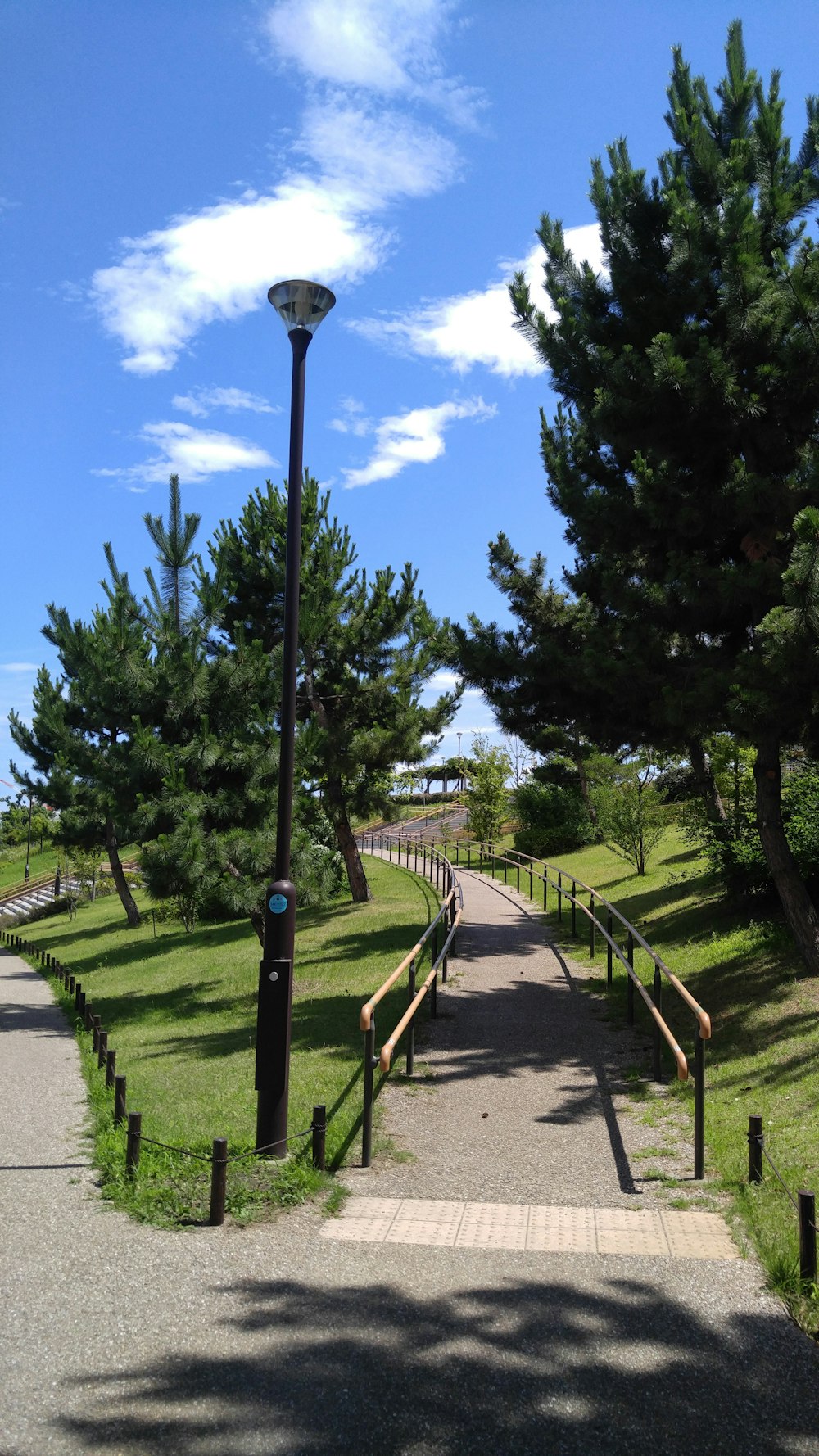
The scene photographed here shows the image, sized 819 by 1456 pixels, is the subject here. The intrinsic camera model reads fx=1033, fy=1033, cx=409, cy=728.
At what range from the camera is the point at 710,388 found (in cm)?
1088

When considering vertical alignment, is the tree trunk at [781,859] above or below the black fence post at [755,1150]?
above

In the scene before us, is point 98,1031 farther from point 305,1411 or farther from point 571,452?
point 571,452

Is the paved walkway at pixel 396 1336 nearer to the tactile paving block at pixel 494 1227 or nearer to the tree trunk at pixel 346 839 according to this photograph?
the tactile paving block at pixel 494 1227

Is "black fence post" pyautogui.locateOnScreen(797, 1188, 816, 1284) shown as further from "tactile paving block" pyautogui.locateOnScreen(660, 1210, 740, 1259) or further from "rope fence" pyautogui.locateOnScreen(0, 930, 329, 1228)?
"rope fence" pyautogui.locateOnScreen(0, 930, 329, 1228)

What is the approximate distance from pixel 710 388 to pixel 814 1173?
25.4 feet

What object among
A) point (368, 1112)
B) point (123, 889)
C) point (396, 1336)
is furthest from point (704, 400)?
point (123, 889)

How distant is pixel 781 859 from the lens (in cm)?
1163

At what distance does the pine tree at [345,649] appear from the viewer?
21.4 meters

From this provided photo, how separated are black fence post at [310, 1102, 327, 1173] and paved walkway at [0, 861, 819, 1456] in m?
0.26

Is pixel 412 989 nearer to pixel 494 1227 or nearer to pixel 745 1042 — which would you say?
pixel 745 1042

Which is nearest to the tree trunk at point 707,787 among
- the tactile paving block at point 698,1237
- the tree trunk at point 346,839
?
the tree trunk at point 346,839

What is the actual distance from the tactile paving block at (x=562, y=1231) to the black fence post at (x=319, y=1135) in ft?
5.00

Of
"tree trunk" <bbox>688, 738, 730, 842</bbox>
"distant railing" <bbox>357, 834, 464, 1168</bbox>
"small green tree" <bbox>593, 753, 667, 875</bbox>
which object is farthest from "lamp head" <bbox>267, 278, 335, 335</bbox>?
"small green tree" <bbox>593, 753, 667, 875</bbox>

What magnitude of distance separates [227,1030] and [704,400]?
388 inches
